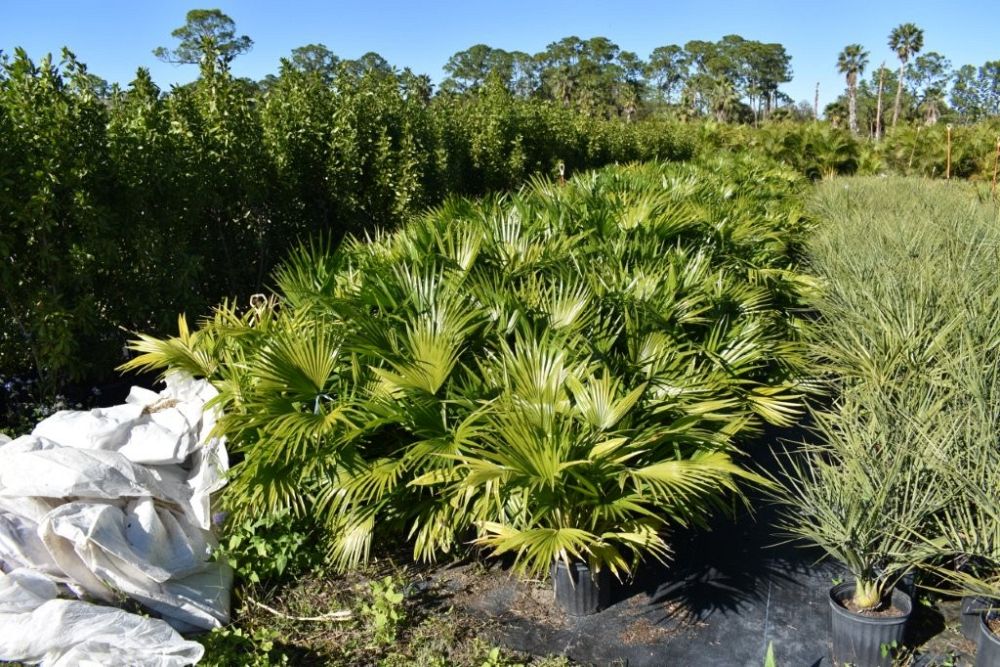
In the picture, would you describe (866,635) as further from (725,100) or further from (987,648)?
(725,100)

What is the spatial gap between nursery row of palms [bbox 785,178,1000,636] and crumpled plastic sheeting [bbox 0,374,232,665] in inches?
100

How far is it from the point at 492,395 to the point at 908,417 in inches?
70.7

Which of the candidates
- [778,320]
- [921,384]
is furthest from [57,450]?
[778,320]

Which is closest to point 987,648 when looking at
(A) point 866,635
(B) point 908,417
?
(A) point 866,635

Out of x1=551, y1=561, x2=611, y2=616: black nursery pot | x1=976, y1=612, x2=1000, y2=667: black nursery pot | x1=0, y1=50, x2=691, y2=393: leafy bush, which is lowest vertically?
x1=551, y1=561, x2=611, y2=616: black nursery pot

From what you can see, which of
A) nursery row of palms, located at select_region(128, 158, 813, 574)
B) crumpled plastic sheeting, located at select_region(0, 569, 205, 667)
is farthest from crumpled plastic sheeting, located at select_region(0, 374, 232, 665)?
nursery row of palms, located at select_region(128, 158, 813, 574)

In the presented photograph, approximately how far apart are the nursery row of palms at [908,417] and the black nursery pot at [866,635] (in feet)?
0.36

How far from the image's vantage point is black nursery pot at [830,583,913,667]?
111 inches

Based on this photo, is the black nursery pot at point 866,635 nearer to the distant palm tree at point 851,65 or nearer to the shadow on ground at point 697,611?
the shadow on ground at point 697,611

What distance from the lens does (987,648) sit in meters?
2.58

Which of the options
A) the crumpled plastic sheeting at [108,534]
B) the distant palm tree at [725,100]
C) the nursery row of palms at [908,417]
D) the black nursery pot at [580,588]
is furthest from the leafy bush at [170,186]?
the distant palm tree at [725,100]

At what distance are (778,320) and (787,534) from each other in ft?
7.07

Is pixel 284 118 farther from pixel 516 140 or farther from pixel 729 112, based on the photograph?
pixel 729 112

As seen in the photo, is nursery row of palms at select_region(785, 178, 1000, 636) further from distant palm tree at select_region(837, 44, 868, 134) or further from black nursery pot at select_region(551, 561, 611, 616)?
distant palm tree at select_region(837, 44, 868, 134)
